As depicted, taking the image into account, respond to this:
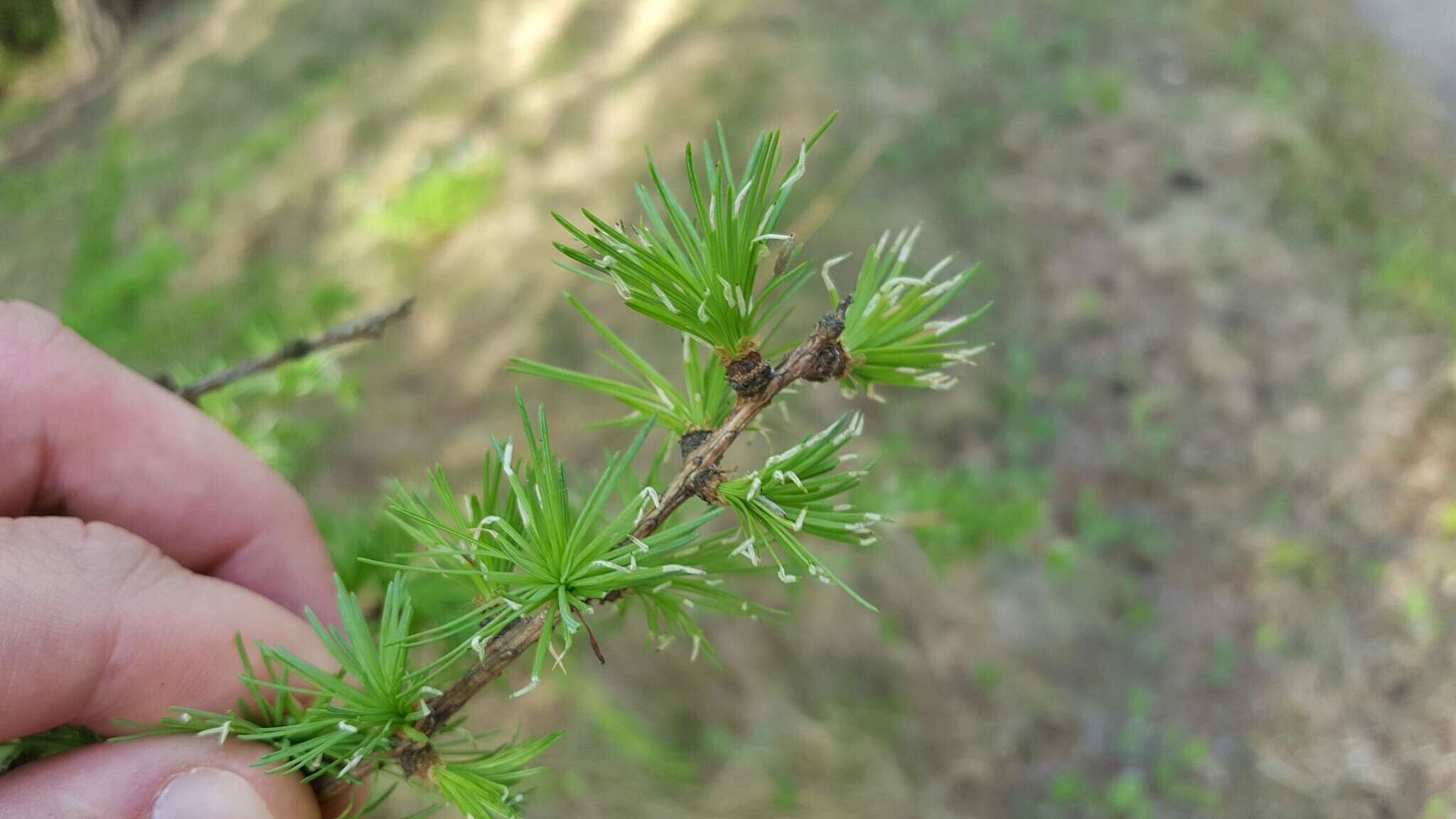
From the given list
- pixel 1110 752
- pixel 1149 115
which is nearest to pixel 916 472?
pixel 1110 752

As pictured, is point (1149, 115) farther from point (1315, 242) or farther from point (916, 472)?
point (916, 472)

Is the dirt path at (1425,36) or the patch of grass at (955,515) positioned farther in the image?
the dirt path at (1425,36)

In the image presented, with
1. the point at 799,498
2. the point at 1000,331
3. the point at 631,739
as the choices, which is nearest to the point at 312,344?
the point at 799,498

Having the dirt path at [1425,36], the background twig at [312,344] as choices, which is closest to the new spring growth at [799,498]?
the background twig at [312,344]

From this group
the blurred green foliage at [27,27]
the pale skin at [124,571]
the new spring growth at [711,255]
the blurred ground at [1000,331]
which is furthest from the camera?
the blurred green foliage at [27,27]

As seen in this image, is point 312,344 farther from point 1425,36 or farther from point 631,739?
point 1425,36

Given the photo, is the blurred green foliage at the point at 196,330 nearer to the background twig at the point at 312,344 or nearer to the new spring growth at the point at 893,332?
the background twig at the point at 312,344

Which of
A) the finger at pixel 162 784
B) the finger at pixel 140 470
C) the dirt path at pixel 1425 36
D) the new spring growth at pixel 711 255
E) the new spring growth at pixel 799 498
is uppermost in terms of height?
the dirt path at pixel 1425 36

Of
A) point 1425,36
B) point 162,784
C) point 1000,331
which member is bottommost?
point 162,784
